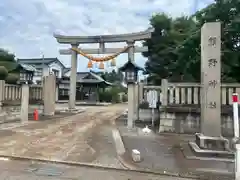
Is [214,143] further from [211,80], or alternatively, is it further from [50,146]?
[50,146]

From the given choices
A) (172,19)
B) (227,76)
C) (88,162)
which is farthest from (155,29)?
(88,162)

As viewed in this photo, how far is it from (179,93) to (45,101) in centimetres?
962

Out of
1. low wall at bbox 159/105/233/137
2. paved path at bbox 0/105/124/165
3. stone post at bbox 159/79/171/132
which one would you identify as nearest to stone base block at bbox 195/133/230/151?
low wall at bbox 159/105/233/137

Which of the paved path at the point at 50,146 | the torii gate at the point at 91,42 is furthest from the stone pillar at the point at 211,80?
the torii gate at the point at 91,42

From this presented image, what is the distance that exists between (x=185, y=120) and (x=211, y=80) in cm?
315

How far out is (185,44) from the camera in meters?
12.0

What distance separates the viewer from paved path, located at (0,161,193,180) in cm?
455

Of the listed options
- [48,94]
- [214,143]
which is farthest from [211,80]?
[48,94]

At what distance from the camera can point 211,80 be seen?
679 cm

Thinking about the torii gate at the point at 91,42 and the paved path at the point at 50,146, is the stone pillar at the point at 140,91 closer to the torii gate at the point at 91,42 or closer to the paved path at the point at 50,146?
the paved path at the point at 50,146

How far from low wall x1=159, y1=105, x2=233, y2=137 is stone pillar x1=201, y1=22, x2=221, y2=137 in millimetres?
2499

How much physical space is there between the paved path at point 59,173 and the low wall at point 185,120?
5057 mm

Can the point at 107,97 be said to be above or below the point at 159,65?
below

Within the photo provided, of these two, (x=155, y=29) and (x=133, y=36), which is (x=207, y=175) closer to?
(x=133, y=36)
